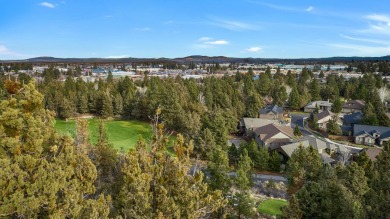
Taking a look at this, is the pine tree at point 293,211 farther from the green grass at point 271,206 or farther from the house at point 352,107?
the house at point 352,107

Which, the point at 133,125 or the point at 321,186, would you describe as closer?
the point at 321,186

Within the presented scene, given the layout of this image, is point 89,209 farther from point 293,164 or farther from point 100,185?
point 293,164

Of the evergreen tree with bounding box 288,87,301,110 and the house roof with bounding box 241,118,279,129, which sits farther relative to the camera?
the evergreen tree with bounding box 288,87,301,110

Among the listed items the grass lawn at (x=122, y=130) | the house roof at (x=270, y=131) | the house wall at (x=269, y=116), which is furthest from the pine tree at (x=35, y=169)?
the house wall at (x=269, y=116)

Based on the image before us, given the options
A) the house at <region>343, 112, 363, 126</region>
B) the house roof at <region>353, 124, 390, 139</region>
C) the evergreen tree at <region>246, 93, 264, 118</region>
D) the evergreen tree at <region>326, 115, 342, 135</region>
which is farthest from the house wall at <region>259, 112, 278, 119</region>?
the house roof at <region>353, 124, 390, 139</region>

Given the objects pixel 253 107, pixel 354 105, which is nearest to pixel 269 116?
pixel 253 107

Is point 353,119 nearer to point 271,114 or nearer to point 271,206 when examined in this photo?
point 271,114

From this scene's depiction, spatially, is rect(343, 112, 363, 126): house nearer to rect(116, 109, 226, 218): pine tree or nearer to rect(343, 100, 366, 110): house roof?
rect(343, 100, 366, 110): house roof

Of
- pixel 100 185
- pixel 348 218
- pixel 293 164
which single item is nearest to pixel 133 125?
pixel 293 164

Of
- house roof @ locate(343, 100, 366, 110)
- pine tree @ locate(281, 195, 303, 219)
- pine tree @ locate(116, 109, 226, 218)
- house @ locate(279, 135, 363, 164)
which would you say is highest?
pine tree @ locate(116, 109, 226, 218)
